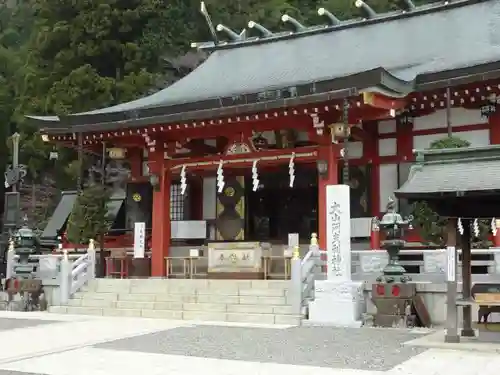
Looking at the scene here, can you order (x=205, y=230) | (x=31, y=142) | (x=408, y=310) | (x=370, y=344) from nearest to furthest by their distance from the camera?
(x=370, y=344) → (x=408, y=310) → (x=205, y=230) → (x=31, y=142)

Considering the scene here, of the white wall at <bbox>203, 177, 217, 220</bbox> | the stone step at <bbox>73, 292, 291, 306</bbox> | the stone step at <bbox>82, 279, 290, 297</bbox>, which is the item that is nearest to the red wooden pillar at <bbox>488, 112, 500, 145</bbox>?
the stone step at <bbox>82, 279, 290, 297</bbox>

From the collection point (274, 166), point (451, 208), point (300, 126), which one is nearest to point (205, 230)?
point (274, 166)

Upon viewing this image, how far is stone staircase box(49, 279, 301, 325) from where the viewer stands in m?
12.4

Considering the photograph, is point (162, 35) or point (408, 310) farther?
point (162, 35)

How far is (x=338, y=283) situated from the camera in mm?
11594

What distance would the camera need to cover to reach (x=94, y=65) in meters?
27.6

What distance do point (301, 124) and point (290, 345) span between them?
6622mm

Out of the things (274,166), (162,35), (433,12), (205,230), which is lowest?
(205,230)

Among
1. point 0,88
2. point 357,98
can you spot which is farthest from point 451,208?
point 0,88

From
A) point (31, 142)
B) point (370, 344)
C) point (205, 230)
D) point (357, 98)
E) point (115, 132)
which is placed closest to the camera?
point (370, 344)

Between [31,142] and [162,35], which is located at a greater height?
[162,35]

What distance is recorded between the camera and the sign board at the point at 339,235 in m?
11.7

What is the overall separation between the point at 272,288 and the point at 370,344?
4.25m

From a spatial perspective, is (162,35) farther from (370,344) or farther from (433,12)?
(370,344)
